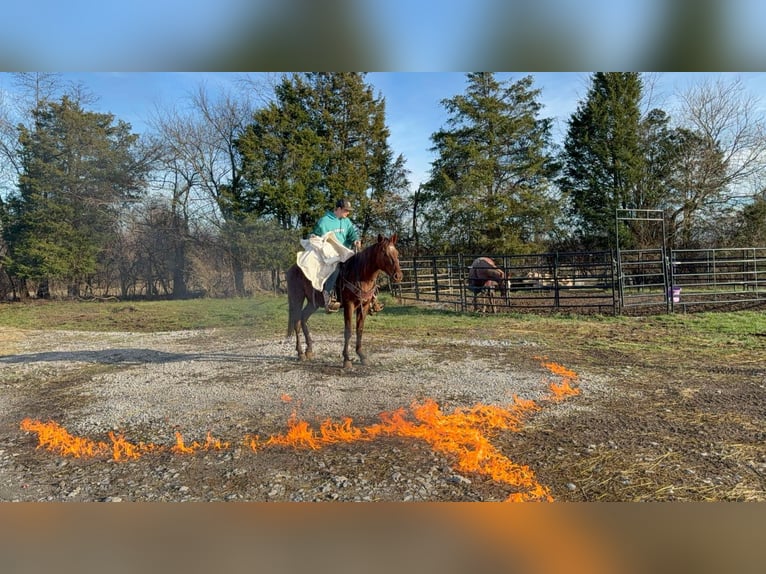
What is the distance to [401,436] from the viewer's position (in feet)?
7.10

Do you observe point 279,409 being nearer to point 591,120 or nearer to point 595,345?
point 595,345

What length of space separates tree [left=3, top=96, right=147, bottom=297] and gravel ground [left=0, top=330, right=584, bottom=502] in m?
0.52

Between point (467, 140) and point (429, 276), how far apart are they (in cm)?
100

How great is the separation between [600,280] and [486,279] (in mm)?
985

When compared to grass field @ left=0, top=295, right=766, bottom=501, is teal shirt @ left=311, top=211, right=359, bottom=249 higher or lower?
higher

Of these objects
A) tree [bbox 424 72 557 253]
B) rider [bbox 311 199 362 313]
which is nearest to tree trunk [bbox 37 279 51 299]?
rider [bbox 311 199 362 313]

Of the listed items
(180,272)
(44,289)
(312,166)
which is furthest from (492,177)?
(44,289)

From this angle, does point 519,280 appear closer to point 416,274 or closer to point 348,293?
point 416,274

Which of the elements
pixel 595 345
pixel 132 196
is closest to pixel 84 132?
pixel 132 196

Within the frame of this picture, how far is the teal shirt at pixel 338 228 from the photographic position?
2.67m

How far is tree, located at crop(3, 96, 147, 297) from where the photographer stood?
8.45ft

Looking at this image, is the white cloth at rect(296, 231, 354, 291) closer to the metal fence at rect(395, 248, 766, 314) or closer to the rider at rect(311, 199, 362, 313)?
the rider at rect(311, 199, 362, 313)

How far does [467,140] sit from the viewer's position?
102 inches

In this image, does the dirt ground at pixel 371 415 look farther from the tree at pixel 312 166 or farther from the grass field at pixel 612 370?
the tree at pixel 312 166
